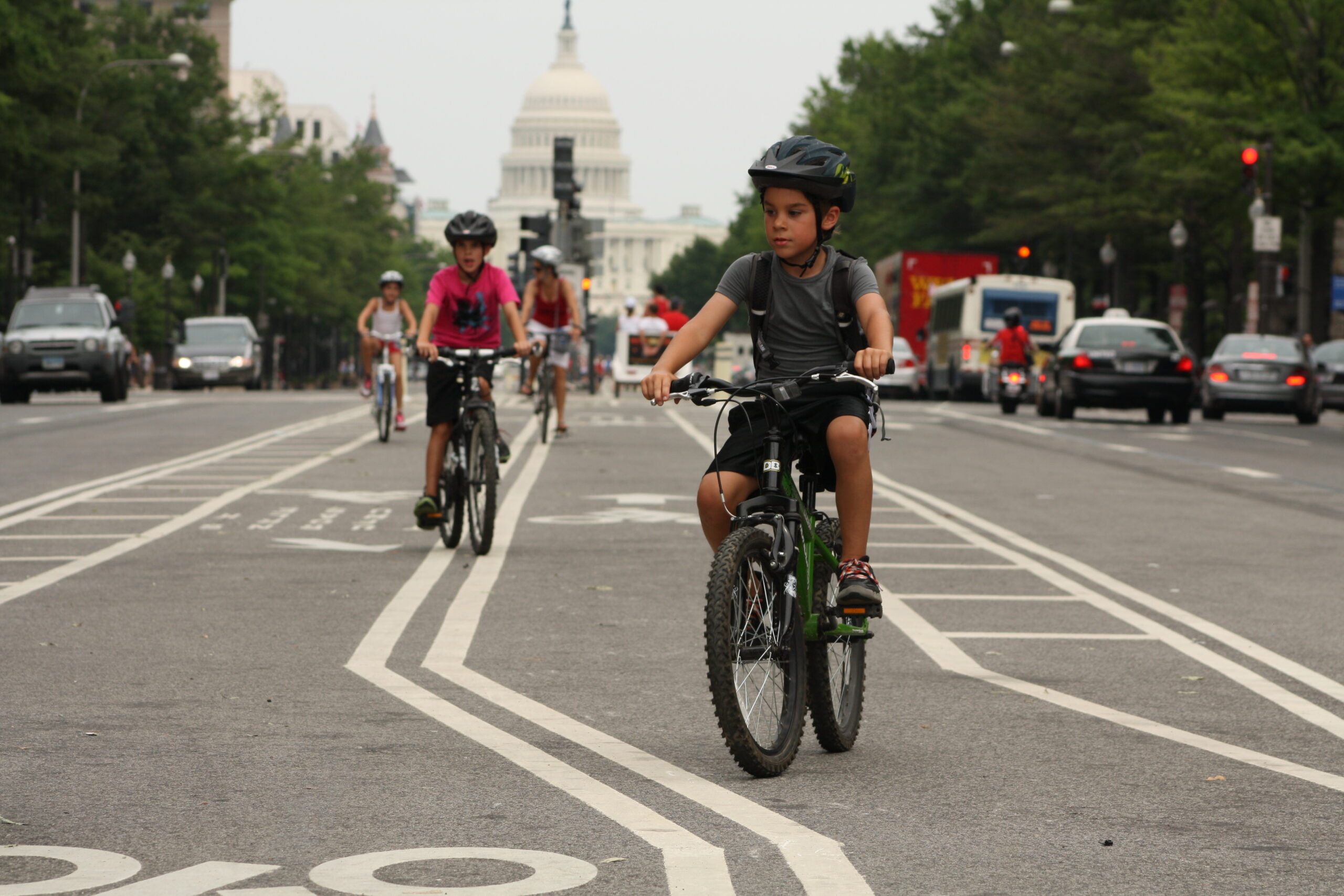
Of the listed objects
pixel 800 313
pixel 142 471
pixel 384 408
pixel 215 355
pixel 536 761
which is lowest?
pixel 142 471

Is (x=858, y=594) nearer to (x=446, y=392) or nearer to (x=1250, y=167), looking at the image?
(x=446, y=392)

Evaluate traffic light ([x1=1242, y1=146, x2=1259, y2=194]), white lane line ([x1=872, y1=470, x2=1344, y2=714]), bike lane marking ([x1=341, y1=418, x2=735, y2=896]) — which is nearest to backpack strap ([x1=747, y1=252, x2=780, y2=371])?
bike lane marking ([x1=341, y1=418, x2=735, y2=896])

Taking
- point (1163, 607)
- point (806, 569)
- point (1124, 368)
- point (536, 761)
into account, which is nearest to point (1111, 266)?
point (1124, 368)

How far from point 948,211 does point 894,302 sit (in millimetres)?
12862

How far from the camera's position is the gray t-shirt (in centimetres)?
657

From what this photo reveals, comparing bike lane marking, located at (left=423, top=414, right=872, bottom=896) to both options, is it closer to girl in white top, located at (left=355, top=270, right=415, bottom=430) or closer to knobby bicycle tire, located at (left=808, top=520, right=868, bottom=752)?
knobby bicycle tire, located at (left=808, top=520, right=868, bottom=752)

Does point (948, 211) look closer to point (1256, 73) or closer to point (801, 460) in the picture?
point (1256, 73)

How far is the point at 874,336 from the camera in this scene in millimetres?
6375

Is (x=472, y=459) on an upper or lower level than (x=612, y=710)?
upper

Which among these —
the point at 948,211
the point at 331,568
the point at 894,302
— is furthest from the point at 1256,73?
the point at 331,568

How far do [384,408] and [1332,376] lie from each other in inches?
923

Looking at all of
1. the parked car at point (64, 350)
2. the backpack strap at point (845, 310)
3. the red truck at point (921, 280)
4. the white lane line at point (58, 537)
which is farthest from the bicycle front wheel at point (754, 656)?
the red truck at point (921, 280)

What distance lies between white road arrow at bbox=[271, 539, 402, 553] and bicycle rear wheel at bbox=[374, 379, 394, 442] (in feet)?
33.5

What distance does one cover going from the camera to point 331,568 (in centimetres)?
1142
